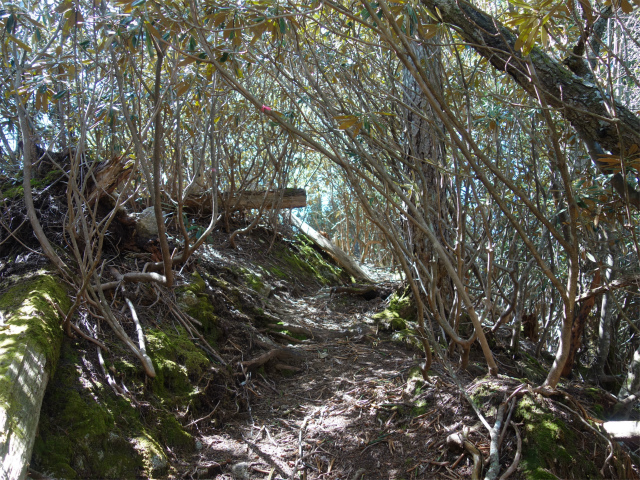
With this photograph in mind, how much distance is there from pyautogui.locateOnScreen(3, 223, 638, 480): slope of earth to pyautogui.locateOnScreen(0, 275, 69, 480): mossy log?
155 mm

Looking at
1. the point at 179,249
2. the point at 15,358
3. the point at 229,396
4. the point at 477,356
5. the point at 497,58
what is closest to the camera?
the point at 15,358

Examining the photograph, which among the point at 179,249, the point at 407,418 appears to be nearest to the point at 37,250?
the point at 179,249

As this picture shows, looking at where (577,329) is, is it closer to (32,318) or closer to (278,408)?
(278,408)

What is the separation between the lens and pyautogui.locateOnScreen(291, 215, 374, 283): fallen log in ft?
26.0

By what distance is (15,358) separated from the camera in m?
2.15

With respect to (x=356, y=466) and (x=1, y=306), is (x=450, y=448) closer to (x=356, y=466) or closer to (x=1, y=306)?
(x=356, y=466)

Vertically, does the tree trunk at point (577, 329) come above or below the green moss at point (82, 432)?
above

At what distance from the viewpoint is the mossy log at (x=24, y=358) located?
5.89 ft

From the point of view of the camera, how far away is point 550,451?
7.77ft

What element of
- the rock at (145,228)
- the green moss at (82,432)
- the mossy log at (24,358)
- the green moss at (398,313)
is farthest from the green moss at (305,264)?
the green moss at (82,432)

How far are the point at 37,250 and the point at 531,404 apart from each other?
3.67 meters

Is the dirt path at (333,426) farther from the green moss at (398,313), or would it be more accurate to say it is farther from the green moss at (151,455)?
the green moss at (398,313)

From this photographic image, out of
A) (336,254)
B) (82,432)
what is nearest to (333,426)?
(82,432)

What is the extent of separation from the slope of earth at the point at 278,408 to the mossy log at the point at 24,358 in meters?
0.15
